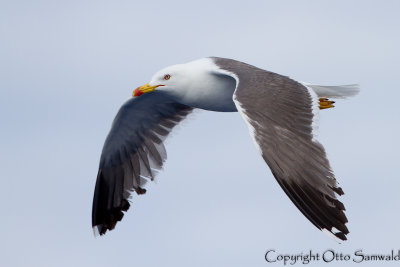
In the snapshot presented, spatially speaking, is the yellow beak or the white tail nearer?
the yellow beak

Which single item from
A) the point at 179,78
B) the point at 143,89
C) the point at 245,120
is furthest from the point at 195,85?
the point at 245,120

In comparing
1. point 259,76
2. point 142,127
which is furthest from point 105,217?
point 259,76

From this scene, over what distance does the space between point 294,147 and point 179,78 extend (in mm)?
2730

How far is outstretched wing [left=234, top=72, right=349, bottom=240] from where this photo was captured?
854cm

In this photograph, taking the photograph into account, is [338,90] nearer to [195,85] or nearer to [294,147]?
[195,85]

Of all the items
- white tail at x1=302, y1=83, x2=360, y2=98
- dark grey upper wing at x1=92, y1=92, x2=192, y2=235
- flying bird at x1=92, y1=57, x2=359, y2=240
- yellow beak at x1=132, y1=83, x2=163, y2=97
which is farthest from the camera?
dark grey upper wing at x1=92, y1=92, x2=192, y2=235

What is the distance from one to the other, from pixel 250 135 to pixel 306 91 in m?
1.60

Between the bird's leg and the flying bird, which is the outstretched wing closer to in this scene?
the flying bird

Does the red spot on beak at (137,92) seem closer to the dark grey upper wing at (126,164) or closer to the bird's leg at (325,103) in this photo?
the dark grey upper wing at (126,164)

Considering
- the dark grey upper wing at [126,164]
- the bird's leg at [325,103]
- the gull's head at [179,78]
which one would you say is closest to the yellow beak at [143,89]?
the gull's head at [179,78]

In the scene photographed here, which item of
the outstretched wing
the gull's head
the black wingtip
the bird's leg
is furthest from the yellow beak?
the bird's leg

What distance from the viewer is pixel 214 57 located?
38.8 feet

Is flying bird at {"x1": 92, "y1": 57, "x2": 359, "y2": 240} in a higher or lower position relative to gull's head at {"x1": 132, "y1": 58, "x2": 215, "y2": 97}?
lower

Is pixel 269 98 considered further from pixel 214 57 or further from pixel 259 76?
pixel 214 57
